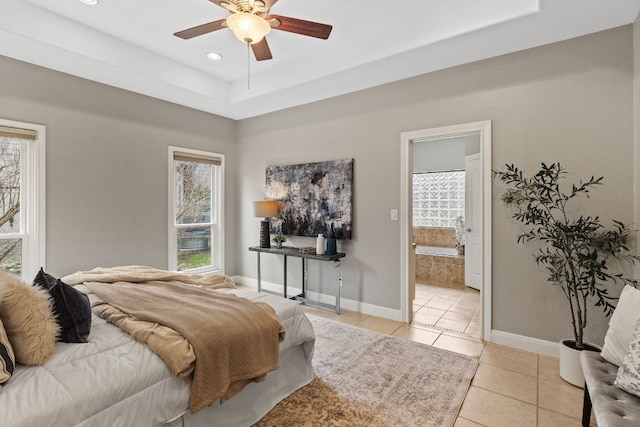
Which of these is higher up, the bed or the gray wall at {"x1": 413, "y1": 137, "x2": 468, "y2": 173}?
the gray wall at {"x1": 413, "y1": 137, "x2": 468, "y2": 173}

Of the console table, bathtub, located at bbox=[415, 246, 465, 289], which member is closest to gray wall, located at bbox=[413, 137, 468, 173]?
bathtub, located at bbox=[415, 246, 465, 289]

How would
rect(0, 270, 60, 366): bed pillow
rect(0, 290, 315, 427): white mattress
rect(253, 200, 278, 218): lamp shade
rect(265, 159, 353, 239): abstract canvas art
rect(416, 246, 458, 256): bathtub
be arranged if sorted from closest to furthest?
rect(0, 290, 315, 427): white mattress < rect(0, 270, 60, 366): bed pillow < rect(265, 159, 353, 239): abstract canvas art < rect(253, 200, 278, 218): lamp shade < rect(416, 246, 458, 256): bathtub

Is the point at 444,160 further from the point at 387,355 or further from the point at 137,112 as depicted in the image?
the point at 137,112

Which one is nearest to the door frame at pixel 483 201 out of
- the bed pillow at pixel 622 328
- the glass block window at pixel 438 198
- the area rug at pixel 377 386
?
the area rug at pixel 377 386

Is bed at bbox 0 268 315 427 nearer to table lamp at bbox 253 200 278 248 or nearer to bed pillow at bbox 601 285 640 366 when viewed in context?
bed pillow at bbox 601 285 640 366

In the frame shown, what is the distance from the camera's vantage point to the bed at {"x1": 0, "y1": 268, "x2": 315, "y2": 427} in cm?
124

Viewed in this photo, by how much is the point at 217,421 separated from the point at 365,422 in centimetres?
88

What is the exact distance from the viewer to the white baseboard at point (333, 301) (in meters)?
3.84

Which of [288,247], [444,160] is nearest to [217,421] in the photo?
[288,247]

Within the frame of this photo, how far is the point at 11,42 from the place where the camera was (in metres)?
2.89

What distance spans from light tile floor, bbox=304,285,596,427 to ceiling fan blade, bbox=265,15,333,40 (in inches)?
109

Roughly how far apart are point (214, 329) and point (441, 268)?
4.78m

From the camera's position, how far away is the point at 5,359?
1343 mm

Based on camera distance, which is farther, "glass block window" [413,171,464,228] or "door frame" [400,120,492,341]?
"glass block window" [413,171,464,228]
